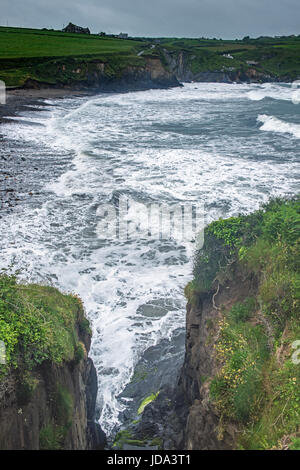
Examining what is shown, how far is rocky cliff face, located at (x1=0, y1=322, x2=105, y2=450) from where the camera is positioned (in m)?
5.70

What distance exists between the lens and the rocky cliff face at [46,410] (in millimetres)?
5699

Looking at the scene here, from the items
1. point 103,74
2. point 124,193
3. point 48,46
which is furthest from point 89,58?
point 124,193

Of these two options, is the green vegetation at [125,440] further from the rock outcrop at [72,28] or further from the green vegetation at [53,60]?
the rock outcrop at [72,28]

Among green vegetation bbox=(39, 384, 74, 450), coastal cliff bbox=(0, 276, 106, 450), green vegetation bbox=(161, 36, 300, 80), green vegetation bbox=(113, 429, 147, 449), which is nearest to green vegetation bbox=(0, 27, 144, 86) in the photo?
green vegetation bbox=(161, 36, 300, 80)

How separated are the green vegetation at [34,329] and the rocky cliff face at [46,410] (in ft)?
0.53

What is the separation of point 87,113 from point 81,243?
32.4 meters

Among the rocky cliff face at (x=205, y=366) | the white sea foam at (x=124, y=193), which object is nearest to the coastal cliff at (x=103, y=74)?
the white sea foam at (x=124, y=193)

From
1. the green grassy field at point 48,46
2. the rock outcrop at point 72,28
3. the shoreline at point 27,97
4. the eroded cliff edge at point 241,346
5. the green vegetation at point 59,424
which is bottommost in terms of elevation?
the green vegetation at point 59,424

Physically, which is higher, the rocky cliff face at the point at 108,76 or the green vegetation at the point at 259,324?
the rocky cliff face at the point at 108,76

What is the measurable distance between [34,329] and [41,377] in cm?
84

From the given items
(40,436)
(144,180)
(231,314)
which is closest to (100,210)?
(144,180)

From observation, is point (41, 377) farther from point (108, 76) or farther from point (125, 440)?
point (108, 76)
